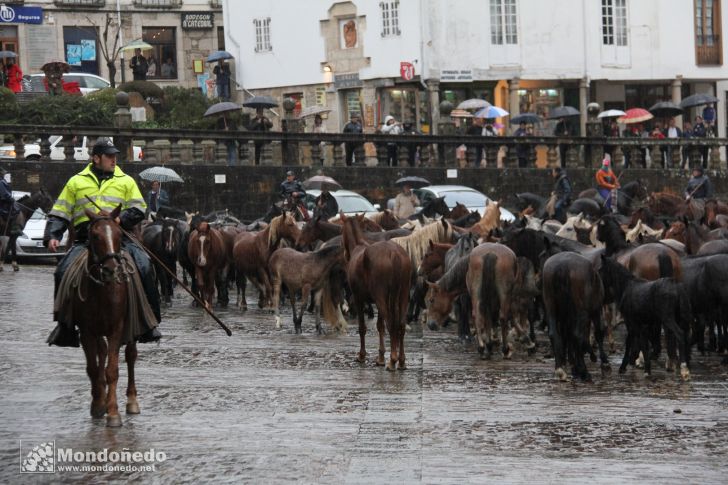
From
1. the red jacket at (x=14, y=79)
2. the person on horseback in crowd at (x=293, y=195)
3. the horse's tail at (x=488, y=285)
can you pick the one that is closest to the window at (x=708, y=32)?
the red jacket at (x=14, y=79)

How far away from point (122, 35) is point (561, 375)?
5265 centimetres

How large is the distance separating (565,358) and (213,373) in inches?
166

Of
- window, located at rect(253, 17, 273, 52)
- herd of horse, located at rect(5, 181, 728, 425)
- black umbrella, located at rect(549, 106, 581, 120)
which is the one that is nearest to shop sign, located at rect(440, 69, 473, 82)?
black umbrella, located at rect(549, 106, 581, 120)

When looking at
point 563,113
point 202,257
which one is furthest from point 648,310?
point 563,113

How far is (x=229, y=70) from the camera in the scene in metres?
61.2

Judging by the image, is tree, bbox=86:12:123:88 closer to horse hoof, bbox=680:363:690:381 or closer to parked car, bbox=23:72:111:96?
parked car, bbox=23:72:111:96

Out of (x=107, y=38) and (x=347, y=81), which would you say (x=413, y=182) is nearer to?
(x=347, y=81)

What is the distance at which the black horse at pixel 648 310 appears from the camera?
17625mm

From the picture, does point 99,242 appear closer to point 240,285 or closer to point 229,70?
point 240,285

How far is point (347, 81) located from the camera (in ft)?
185

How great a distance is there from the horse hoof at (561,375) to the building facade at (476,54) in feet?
118

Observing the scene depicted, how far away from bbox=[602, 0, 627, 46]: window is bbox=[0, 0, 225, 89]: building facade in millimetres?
17595

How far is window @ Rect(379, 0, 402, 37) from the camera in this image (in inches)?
2143

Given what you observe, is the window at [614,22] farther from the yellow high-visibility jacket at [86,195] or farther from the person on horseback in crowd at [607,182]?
the yellow high-visibility jacket at [86,195]
